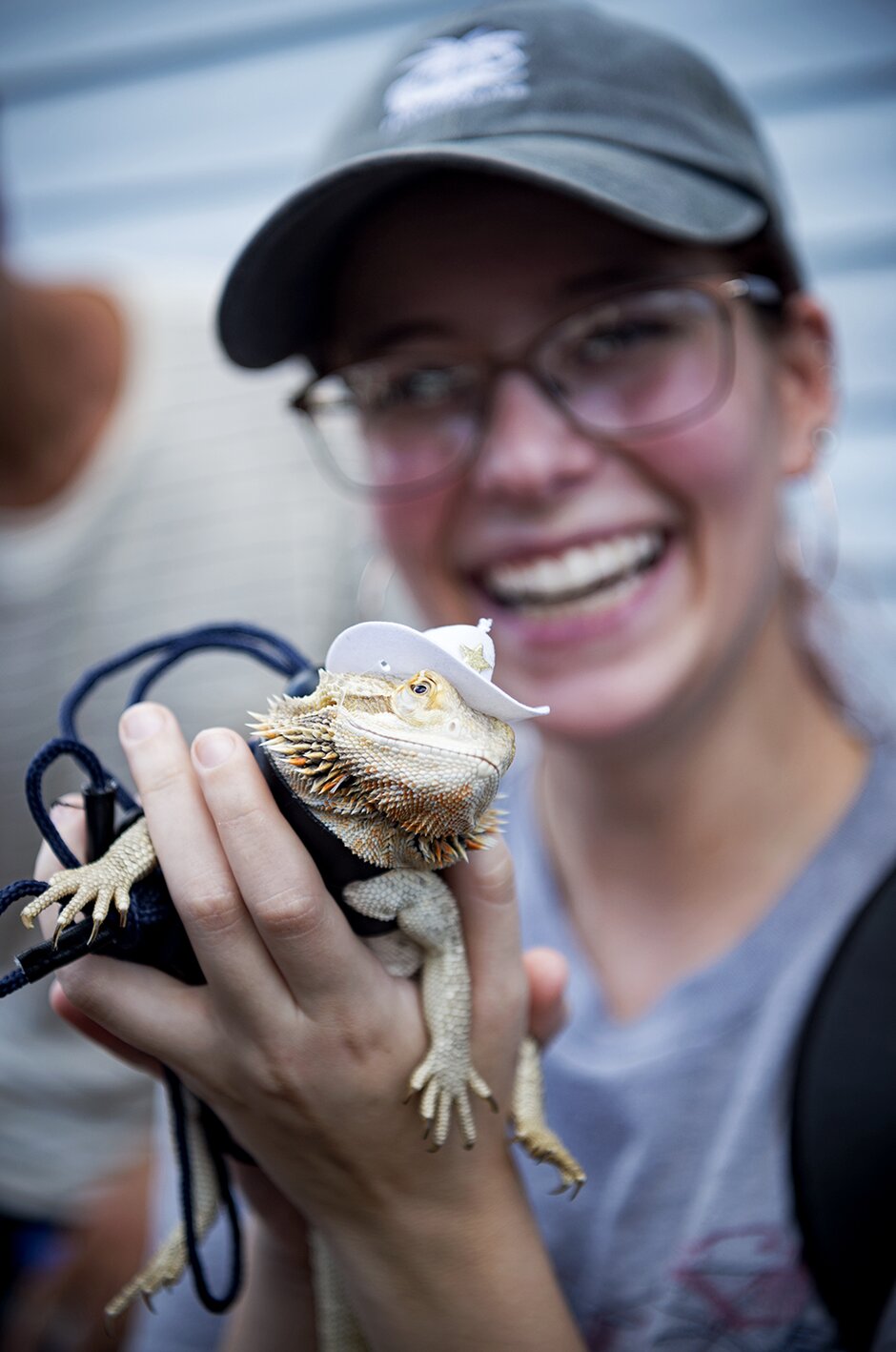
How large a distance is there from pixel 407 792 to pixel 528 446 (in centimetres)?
65

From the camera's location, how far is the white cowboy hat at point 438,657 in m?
0.58

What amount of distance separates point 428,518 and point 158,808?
0.69m

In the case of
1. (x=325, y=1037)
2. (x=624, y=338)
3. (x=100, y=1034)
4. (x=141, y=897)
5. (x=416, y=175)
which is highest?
(x=416, y=175)

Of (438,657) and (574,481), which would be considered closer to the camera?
(438,657)

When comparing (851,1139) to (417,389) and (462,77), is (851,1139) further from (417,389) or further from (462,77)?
(462,77)

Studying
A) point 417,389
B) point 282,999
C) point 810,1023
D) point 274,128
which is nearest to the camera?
point 282,999

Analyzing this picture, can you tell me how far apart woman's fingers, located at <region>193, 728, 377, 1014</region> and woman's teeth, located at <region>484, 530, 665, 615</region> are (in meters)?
0.61

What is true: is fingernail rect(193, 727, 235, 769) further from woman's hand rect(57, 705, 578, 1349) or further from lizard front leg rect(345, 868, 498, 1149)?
lizard front leg rect(345, 868, 498, 1149)

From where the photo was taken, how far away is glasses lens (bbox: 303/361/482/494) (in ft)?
3.98

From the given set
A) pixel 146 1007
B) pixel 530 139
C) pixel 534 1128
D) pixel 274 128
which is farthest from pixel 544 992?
pixel 274 128

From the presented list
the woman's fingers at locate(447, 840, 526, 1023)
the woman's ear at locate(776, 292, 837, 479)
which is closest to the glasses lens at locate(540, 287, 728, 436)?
the woman's ear at locate(776, 292, 837, 479)

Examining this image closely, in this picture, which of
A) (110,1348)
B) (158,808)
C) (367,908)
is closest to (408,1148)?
(367,908)

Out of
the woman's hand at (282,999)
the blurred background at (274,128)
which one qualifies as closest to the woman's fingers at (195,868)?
the woman's hand at (282,999)

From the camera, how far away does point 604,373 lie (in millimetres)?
1165
